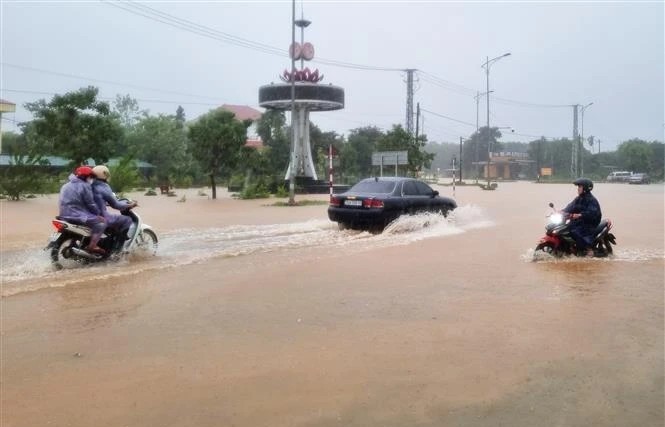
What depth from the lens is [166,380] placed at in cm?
424

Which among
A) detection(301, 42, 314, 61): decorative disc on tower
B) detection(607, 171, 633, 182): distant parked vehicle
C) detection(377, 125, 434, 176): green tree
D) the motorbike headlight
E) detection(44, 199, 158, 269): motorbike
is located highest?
detection(301, 42, 314, 61): decorative disc on tower

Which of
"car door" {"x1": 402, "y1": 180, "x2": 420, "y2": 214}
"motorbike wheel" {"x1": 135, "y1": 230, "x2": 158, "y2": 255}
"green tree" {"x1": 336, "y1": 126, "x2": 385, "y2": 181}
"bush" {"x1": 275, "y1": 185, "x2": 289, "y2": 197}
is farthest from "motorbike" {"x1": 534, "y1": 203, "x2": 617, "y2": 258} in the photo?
"green tree" {"x1": 336, "y1": 126, "x2": 385, "y2": 181}

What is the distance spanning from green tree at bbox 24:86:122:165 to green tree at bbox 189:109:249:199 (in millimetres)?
4035

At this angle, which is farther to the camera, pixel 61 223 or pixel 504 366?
pixel 61 223

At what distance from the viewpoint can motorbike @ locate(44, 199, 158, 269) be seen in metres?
8.29

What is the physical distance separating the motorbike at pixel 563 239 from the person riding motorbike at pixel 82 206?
22.7ft

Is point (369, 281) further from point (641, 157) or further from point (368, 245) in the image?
point (641, 157)

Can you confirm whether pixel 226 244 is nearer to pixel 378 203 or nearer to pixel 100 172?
pixel 100 172

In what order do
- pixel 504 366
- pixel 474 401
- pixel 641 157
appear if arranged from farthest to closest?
1. pixel 641 157
2. pixel 504 366
3. pixel 474 401

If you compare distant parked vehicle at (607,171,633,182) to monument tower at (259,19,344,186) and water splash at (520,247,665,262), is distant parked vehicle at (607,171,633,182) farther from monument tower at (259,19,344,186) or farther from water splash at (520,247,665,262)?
water splash at (520,247,665,262)

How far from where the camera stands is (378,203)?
12.8 m

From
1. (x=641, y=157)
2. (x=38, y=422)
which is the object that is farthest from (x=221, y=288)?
(x=641, y=157)

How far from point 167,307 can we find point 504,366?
12.0 feet

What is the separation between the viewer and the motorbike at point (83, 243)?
8289 mm
